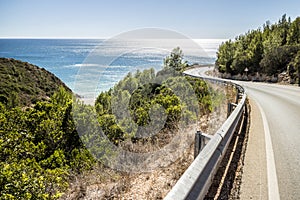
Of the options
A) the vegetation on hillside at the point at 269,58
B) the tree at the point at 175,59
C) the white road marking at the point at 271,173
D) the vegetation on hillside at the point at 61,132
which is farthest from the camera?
the tree at the point at 175,59

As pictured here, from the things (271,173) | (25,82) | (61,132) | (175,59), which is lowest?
(61,132)

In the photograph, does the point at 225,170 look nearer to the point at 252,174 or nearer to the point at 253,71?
the point at 252,174

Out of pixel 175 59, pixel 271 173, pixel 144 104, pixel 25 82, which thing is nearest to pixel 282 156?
pixel 271 173

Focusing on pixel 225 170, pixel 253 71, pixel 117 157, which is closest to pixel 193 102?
pixel 117 157

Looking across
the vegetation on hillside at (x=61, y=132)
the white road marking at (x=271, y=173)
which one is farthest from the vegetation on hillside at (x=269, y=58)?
the white road marking at (x=271, y=173)

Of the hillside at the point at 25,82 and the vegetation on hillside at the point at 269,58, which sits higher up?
the vegetation on hillside at the point at 269,58

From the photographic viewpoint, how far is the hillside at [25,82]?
100 feet

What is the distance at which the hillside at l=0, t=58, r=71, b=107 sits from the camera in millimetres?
30494

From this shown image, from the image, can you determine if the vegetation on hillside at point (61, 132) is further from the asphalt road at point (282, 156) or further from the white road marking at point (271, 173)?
the white road marking at point (271, 173)

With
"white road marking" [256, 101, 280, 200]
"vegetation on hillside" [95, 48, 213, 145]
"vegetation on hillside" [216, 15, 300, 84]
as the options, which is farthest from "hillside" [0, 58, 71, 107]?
"vegetation on hillside" [216, 15, 300, 84]

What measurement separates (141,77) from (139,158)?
30.7ft

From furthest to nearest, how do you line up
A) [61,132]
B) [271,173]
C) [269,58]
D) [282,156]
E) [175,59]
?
[175,59], [269,58], [61,132], [282,156], [271,173]

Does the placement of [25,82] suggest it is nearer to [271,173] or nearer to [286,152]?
[286,152]

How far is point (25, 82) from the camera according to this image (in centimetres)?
3703
